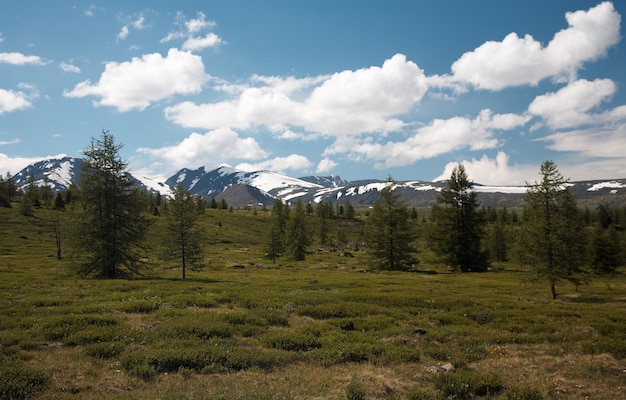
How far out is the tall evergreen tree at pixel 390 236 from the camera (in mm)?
53406

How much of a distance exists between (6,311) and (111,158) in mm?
22615

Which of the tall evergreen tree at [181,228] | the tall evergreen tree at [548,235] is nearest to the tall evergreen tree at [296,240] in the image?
the tall evergreen tree at [181,228]

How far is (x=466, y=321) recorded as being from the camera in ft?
61.3

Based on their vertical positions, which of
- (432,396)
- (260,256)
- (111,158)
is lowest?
(260,256)

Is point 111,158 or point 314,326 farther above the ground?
point 111,158

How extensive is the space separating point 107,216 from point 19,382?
2922cm

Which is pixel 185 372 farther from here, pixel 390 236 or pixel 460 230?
pixel 460 230

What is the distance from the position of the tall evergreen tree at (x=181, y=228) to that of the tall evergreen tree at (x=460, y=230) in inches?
1374

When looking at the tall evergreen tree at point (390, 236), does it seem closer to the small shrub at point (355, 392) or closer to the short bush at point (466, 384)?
the short bush at point (466, 384)

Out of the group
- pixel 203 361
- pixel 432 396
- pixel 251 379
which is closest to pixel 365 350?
pixel 432 396

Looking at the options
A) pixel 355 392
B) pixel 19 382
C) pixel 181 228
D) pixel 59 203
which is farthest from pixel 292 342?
pixel 59 203

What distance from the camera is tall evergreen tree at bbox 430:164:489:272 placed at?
52.9m

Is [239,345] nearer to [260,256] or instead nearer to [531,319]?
[531,319]

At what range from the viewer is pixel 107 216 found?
Answer: 35.5 m
